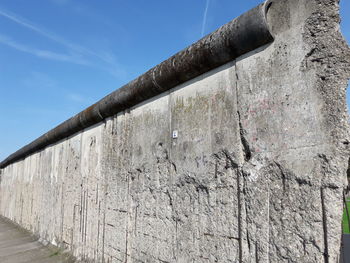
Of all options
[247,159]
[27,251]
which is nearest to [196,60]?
[247,159]

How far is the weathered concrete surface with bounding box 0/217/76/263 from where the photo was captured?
489cm

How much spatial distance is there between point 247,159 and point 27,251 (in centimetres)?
528

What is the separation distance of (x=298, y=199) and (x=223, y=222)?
643 millimetres

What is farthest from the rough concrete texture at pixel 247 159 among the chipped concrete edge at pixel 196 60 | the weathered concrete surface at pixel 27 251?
the weathered concrete surface at pixel 27 251

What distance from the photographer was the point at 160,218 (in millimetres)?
2855

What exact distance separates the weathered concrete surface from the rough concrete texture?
65.6 inches

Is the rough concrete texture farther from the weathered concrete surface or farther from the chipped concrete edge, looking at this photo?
the weathered concrete surface

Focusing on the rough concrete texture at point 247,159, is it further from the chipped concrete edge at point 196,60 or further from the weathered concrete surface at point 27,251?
the weathered concrete surface at point 27,251

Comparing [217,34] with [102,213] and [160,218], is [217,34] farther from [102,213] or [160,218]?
[102,213]

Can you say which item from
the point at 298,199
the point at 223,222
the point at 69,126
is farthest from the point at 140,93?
the point at 69,126

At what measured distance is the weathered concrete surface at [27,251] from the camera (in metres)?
4.89

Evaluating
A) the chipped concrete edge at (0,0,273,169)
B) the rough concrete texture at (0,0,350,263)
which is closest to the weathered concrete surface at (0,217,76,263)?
the rough concrete texture at (0,0,350,263)

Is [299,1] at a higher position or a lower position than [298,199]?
higher

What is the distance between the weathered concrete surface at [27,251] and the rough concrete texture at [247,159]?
167 cm
